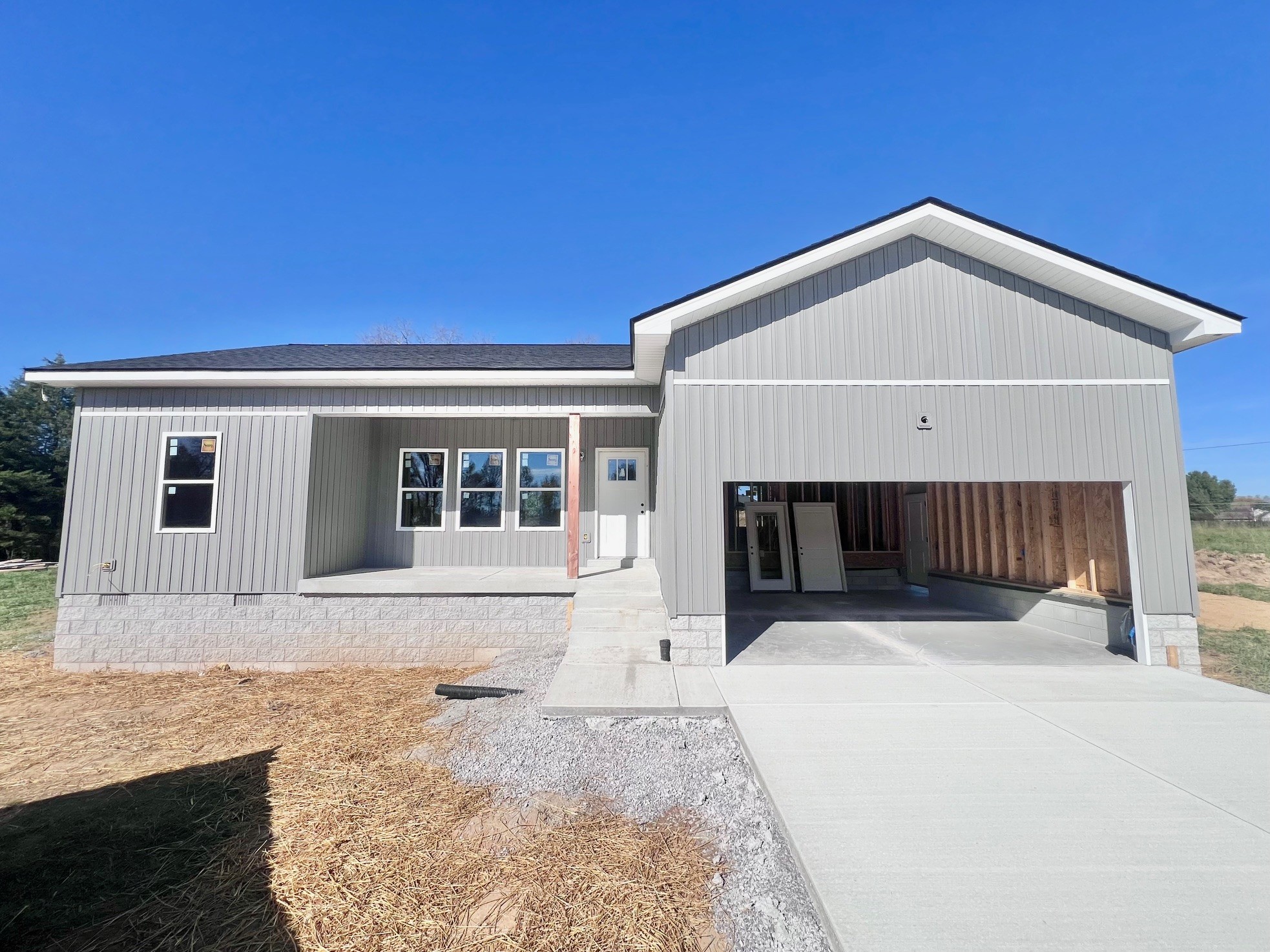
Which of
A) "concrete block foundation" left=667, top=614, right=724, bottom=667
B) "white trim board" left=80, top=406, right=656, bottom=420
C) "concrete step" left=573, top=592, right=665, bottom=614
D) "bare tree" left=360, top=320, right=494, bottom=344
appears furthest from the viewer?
"bare tree" left=360, top=320, right=494, bottom=344

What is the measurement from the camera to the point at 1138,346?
5.78 metres

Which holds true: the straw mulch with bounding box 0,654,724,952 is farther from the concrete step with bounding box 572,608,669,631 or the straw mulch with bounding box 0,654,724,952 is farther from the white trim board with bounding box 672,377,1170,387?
the white trim board with bounding box 672,377,1170,387

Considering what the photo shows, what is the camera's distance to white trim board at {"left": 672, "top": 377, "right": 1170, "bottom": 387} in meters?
5.72

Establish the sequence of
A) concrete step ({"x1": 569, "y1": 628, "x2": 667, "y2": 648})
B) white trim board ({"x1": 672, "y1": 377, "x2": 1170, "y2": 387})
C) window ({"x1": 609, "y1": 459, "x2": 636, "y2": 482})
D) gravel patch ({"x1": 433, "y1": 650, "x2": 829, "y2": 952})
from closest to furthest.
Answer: gravel patch ({"x1": 433, "y1": 650, "x2": 829, "y2": 952}) < concrete step ({"x1": 569, "y1": 628, "x2": 667, "y2": 648}) < white trim board ({"x1": 672, "y1": 377, "x2": 1170, "y2": 387}) < window ({"x1": 609, "y1": 459, "x2": 636, "y2": 482})

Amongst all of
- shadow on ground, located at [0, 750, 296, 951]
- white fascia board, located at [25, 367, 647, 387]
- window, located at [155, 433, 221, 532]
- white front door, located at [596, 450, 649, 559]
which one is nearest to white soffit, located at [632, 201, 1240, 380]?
white fascia board, located at [25, 367, 647, 387]

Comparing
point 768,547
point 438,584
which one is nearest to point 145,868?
point 438,584

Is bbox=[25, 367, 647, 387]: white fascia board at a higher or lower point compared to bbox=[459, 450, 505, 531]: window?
higher

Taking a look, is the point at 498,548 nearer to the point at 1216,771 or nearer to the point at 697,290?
the point at 697,290

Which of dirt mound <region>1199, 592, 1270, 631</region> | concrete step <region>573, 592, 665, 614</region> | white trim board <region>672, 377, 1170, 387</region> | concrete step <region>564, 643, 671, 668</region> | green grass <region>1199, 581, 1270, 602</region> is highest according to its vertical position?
white trim board <region>672, 377, 1170, 387</region>

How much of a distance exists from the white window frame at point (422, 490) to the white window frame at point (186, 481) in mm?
2494

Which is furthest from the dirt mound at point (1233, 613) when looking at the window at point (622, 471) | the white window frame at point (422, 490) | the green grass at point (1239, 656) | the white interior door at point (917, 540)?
the white window frame at point (422, 490)

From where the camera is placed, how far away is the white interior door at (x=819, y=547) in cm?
1038

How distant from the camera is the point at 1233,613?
9.45 meters

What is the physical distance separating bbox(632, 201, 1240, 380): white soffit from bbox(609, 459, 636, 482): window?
12.0ft
